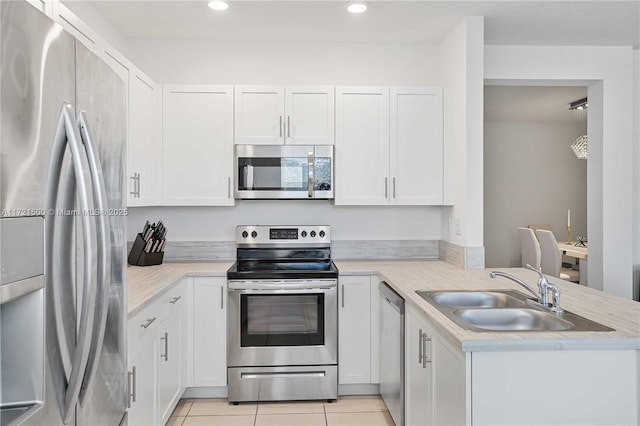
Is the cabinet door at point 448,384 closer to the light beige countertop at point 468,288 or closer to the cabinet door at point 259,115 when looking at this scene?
the light beige countertop at point 468,288

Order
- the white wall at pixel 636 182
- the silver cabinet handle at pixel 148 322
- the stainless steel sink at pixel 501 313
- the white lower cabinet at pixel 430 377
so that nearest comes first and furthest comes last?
the white lower cabinet at pixel 430 377, the stainless steel sink at pixel 501 313, the silver cabinet handle at pixel 148 322, the white wall at pixel 636 182

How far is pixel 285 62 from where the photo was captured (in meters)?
3.55

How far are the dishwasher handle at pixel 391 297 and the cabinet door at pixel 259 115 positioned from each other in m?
1.26

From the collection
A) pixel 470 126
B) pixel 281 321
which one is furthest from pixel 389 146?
pixel 281 321

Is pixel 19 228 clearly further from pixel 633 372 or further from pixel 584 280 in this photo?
pixel 584 280

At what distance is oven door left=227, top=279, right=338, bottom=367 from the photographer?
2.97 m

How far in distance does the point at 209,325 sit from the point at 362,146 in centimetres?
165

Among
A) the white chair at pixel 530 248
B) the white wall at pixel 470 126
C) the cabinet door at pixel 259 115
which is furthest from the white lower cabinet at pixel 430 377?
the white chair at pixel 530 248

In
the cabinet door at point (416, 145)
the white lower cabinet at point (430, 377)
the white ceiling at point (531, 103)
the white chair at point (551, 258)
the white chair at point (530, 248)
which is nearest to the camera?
the white lower cabinet at point (430, 377)

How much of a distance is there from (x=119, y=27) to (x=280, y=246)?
6.46 feet

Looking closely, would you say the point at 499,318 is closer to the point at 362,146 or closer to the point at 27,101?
the point at 362,146

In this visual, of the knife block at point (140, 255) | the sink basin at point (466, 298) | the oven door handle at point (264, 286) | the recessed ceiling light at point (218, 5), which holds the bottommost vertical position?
the oven door handle at point (264, 286)

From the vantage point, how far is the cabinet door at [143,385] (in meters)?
1.97

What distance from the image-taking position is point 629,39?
3.39m
